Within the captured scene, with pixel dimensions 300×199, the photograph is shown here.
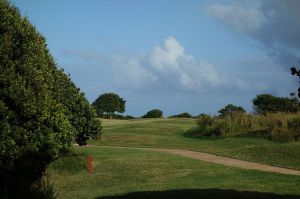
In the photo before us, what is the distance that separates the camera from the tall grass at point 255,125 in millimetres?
33438

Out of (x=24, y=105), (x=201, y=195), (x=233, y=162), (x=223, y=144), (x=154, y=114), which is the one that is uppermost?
(x=154, y=114)

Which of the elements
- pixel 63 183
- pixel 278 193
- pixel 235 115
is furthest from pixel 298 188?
pixel 235 115

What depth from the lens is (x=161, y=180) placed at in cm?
1842

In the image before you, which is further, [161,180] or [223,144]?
[223,144]

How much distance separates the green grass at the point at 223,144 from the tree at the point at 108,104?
2990cm

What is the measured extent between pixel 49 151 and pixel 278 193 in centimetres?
654

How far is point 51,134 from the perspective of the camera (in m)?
11.7

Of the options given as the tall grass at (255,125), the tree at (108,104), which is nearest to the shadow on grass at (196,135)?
the tall grass at (255,125)

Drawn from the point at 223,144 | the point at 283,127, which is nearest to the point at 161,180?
the point at 223,144

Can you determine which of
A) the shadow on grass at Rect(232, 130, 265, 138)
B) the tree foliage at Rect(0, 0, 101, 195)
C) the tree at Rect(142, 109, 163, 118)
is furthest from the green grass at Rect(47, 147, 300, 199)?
the tree at Rect(142, 109, 163, 118)

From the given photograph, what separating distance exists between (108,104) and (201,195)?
6236cm

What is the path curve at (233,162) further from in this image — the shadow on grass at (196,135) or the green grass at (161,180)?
the shadow on grass at (196,135)

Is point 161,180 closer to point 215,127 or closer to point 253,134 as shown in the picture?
point 253,134

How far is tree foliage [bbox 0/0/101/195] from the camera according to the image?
10945 mm
